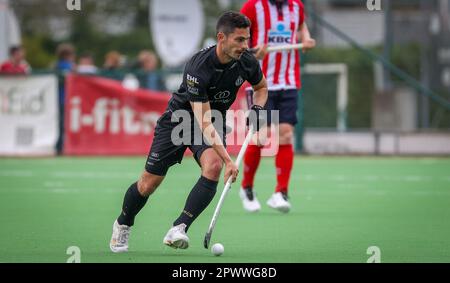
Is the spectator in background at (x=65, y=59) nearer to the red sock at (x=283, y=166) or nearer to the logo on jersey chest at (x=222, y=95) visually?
the red sock at (x=283, y=166)

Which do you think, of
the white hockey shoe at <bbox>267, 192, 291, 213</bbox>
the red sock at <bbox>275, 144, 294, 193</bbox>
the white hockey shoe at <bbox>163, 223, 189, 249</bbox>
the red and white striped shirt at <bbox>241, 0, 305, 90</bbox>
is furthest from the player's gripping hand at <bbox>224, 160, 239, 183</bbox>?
the red and white striped shirt at <bbox>241, 0, 305, 90</bbox>

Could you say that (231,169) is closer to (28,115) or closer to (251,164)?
(251,164)

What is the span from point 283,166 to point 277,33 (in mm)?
1308

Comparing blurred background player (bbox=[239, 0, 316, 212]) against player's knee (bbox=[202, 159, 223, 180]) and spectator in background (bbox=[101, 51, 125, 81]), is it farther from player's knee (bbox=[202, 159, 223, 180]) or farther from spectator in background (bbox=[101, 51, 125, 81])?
spectator in background (bbox=[101, 51, 125, 81])

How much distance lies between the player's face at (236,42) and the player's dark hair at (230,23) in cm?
3

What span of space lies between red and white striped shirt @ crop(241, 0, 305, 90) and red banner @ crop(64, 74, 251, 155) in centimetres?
708

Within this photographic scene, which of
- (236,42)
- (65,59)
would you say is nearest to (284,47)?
(236,42)

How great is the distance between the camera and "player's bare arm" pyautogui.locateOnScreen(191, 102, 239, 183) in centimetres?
770

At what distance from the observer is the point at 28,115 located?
59.0 ft

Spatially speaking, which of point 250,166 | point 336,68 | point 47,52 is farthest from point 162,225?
point 47,52

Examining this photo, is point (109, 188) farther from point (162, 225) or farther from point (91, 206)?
point (162, 225)

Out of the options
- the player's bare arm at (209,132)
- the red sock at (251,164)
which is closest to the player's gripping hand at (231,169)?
the player's bare arm at (209,132)

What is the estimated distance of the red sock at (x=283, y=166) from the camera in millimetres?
10594
